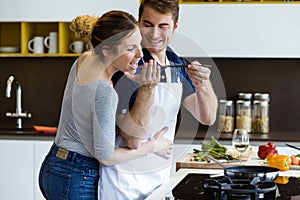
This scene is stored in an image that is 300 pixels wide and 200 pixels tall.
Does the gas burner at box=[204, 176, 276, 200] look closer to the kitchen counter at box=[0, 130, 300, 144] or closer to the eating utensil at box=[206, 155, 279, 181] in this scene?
the eating utensil at box=[206, 155, 279, 181]

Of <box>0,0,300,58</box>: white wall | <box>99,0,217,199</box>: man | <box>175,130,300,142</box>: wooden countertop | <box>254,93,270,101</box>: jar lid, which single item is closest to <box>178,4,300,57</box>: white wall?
<box>0,0,300,58</box>: white wall

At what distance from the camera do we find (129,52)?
257 centimetres

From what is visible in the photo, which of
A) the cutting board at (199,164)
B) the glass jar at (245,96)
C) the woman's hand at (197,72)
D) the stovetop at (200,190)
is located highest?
the woman's hand at (197,72)

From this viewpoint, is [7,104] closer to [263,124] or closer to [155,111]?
[263,124]

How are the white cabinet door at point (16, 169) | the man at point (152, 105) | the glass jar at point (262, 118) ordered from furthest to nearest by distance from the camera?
the glass jar at point (262, 118) → the white cabinet door at point (16, 169) → the man at point (152, 105)

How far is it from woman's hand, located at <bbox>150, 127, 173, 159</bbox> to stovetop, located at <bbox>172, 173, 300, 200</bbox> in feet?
0.45

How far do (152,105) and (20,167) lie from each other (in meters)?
2.22

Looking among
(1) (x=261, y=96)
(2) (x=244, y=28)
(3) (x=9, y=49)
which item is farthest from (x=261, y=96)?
(3) (x=9, y=49)

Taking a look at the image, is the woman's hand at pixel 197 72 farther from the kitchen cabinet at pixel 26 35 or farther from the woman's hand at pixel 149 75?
the kitchen cabinet at pixel 26 35

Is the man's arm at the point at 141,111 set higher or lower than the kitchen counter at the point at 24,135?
higher

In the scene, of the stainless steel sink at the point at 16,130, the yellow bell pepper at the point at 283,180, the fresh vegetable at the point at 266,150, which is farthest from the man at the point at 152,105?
the stainless steel sink at the point at 16,130

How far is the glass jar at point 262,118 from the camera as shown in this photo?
16.0 ft

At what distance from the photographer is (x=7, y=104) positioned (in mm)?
5320

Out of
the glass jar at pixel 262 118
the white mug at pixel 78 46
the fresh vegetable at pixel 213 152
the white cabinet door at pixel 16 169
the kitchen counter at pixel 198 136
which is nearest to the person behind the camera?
the fresh vegetable at pixel 213 152
